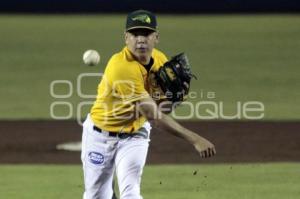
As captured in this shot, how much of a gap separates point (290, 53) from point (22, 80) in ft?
21.3

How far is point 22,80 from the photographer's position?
17.8 metres

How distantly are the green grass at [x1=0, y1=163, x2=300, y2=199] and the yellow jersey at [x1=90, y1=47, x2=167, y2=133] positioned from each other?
1915 mm

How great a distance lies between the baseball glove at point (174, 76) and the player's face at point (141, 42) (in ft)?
0.61

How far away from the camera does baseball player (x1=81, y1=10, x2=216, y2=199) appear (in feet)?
19.7

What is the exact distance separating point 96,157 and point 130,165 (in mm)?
323

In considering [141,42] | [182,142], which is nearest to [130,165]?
[141,42]

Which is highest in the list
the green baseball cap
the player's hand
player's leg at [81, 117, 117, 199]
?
the green baseball cap

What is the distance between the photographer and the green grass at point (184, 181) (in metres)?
8.26

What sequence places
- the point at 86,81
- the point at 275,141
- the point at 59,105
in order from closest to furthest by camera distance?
the point at 275,141
the point at 59,105
the point at 86,81
